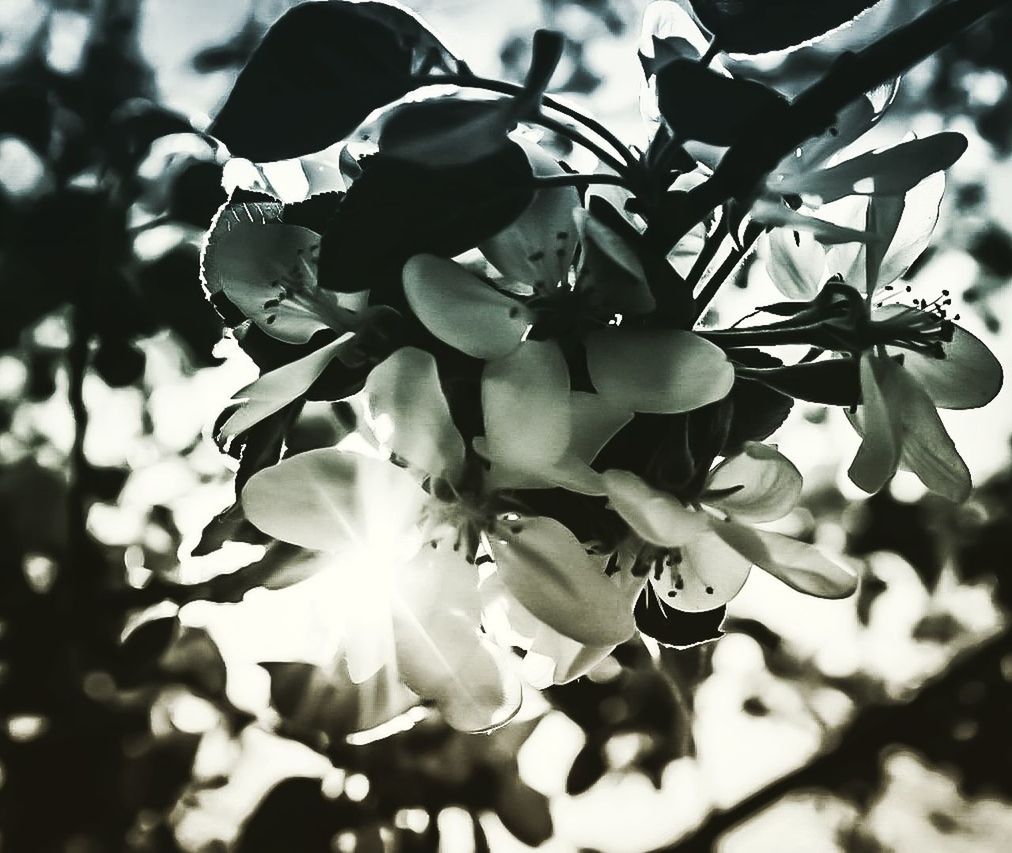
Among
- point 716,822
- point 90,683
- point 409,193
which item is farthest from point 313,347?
point 90,683

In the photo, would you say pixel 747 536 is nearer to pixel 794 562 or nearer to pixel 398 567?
pixel 794 562

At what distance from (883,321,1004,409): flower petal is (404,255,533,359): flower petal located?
225 mm

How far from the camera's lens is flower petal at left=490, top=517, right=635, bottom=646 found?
1.18 feet

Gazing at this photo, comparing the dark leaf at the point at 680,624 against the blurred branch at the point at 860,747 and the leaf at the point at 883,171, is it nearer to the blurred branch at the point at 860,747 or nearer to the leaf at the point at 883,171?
the leaf at the point at 883,171

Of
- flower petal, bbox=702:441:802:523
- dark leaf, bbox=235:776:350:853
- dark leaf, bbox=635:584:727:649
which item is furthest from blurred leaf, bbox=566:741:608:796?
flower petal, bbox=702:441:802:523

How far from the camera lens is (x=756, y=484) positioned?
395 mm

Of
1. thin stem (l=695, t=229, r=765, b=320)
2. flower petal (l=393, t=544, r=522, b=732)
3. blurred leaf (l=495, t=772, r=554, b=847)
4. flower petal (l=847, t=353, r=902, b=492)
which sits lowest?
blurred leaf (l=495, t=772, r=554, b=847)

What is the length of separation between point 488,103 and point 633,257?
0.25 ft

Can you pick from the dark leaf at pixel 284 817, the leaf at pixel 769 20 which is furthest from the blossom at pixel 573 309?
the dark leaf at pixel 284 817

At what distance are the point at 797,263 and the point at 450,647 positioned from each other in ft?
0.92

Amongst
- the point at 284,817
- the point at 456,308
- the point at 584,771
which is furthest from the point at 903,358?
the point at 584,771

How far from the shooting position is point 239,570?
459 mm

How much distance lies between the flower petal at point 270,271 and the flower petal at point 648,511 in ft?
0.51

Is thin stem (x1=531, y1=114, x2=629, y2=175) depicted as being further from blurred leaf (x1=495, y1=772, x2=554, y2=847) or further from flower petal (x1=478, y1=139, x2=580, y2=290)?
blurred leaf (x1=495, y1=772, x2=554, y2=847)
